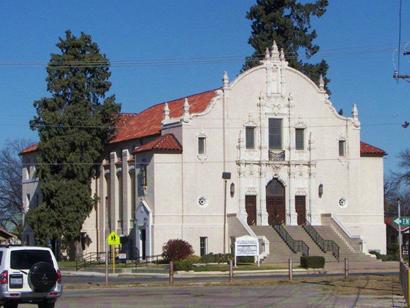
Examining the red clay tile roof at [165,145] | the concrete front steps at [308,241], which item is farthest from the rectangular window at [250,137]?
the concrete front steps at [308,241]

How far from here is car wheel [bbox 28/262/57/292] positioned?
93.4 feet

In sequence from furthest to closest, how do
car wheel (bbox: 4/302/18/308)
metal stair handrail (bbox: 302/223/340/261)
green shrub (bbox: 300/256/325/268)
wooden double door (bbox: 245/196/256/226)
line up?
wooden double door (bbox: 245/196/256/226) → metal stair handrail (bbox: 302/223/340/261) → green shrub (bbox: 300/256/325/268) → car wheel (bbox: 4/302/18/308)

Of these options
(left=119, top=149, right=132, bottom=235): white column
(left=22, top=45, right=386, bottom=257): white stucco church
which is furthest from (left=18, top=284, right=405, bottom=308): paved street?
(left=119, top=149, right=132, bottom=235): white column

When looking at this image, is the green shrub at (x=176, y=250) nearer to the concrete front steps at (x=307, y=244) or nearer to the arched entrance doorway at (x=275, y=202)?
the concrete front steps at (x=307, y=244)

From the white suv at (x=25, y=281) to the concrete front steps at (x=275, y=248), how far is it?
141ft

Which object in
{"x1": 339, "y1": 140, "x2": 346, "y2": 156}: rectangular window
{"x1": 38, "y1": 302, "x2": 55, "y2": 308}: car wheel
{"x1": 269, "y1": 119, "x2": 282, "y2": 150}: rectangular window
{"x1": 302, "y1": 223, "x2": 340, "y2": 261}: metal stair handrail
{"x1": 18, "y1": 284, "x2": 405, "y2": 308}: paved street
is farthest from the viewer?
{"x1": 339, "y1": 140, "x2": 346, "y2": 156}: rectangular window

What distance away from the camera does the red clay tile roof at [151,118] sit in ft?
259

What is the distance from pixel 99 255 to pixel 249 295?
46.8 metres

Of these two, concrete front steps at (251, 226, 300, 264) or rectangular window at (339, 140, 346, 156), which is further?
rectangular window at (339, 140, 346, 156)

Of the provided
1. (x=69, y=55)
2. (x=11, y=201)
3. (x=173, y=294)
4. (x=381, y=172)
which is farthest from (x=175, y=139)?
(x=11, y=201)

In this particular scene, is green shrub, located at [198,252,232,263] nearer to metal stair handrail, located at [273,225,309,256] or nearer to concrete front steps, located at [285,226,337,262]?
metal stair handrail, located at [273,225,309,256]

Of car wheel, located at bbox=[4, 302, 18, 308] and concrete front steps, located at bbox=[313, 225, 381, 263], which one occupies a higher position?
concrete front steps, located at bbox=[313, 225, 381, 263]

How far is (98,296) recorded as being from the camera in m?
38.9

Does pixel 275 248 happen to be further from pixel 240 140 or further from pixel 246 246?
pixel 240 140
